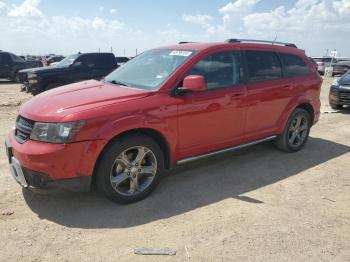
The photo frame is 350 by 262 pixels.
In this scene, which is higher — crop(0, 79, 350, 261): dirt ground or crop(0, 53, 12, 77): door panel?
crop(0, 53, 12, 77): door panel

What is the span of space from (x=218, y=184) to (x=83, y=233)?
1927 millimetres

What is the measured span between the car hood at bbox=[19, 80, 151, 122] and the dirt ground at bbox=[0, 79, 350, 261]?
82cm

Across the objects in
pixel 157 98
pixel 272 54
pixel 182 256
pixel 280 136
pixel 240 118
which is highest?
pixel 272 54

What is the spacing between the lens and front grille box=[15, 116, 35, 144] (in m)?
3.77

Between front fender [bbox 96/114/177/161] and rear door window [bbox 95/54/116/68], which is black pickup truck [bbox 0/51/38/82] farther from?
front fender [bbox 96/114/177/161]

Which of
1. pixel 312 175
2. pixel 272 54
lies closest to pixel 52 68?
pixel 272 54

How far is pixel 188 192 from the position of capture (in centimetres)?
446

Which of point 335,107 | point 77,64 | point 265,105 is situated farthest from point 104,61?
point 265,105

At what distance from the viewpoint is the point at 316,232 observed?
11.7 ft

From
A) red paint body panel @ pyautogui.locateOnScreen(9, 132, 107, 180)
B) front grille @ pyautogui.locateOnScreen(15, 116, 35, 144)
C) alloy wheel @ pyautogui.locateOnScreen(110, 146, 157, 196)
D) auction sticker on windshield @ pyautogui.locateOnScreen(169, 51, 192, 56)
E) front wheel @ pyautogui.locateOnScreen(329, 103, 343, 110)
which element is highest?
auction sticker on windshield @ pyautogui.locateOnScreen(169, 51, 192, 56)

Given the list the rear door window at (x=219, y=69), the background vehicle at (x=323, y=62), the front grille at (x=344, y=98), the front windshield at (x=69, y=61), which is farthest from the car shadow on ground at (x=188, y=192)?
the background vehicle at (x=323, y=62)

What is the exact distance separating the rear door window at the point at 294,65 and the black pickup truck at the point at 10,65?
17.1 metres

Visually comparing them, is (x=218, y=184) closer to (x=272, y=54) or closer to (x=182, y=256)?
(x=182, y=256)

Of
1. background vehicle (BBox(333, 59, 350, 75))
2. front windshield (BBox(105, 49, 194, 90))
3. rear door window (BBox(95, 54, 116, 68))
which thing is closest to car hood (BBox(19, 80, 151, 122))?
front windshield (BBox(105, 49, 194, 90))
